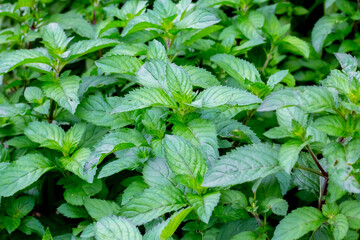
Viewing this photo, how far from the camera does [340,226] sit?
1.16 m

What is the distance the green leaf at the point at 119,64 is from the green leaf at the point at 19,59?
0.28 m

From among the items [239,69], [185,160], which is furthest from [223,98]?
[239,69]

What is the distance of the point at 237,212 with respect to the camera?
54.1 inches

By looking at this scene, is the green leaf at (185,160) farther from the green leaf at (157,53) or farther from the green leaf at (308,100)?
the green leaf at (157,53)

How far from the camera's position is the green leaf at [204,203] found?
118cm

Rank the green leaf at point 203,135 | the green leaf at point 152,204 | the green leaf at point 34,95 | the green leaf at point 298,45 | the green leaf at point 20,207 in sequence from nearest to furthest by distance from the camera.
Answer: the green leaf at point 152,204, the green leaf at point 203,135, the green leaf at point 20,207, the green leaf at point 34,95, the green leaf at point 298,45

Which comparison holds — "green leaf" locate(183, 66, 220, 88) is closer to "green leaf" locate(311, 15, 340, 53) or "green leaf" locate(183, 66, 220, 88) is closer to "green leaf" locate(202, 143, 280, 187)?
"green leaf" locate(202, 143, 280, 187)

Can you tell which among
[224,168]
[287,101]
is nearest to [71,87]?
[224,168]

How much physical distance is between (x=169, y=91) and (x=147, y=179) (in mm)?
343

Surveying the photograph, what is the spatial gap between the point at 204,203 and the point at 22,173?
780 mm

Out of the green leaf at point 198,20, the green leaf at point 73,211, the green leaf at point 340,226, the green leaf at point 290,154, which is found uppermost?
the green leaf at point 198,20

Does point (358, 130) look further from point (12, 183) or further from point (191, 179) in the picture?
point (12, 183)

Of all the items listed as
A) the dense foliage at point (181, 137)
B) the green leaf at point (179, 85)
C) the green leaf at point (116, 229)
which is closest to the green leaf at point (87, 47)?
the dense foliage at point (181, 137)

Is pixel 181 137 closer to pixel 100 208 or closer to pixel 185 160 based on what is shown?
pixel 185 160
